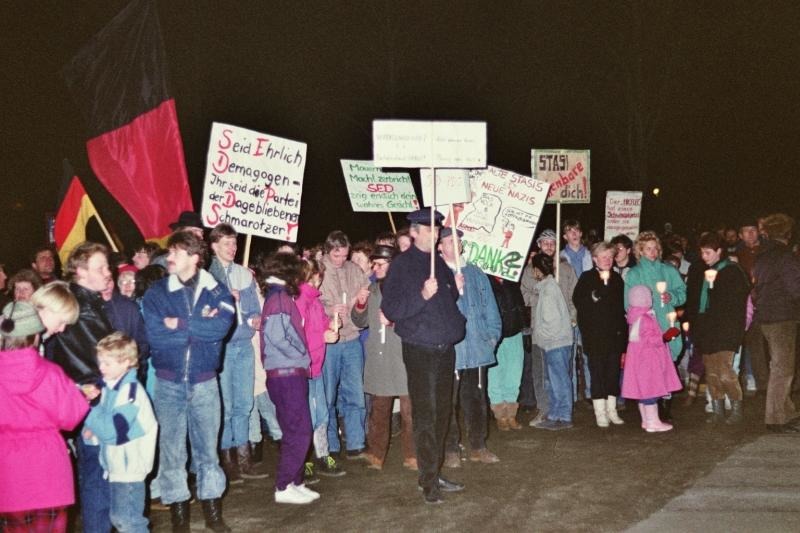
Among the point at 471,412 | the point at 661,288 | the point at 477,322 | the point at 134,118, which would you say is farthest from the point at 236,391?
the point at 661,288

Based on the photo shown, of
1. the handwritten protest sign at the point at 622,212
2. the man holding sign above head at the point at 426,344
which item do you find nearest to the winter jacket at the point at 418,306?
the man holding sign above head at the point at 426,344

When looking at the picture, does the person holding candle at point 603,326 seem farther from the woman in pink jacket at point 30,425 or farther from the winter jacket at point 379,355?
the woman in pink jacket at point 30,425

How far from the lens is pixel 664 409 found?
10.7 metres

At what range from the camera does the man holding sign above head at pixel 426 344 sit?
747 centimetres

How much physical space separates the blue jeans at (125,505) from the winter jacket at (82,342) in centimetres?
75

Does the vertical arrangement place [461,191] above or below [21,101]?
below

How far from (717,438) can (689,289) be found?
2091mm

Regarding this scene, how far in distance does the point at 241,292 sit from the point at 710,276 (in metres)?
5.54

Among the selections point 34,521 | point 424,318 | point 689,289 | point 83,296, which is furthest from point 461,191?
point 34,521

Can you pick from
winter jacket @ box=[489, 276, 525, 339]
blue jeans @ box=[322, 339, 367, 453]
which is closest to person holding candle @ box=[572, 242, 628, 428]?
winter jacket @ box=[489, 276, 525, 339]

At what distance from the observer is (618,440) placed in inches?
384

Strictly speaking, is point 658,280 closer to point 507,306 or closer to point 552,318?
point 552,318

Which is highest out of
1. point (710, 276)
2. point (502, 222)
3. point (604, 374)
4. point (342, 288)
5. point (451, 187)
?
point (451, 187)

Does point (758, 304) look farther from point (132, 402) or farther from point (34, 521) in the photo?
point (34, 521)
